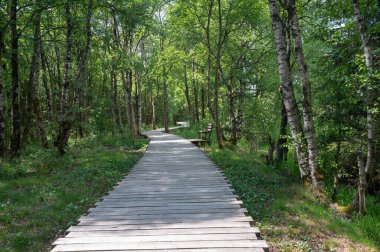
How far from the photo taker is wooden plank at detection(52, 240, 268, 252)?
418 centimetres

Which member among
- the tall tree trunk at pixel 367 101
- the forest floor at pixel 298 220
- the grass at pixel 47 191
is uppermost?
the tall tree trunk at pixel 367 101

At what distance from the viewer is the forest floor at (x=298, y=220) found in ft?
16.8

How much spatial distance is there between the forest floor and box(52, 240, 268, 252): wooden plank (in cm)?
80

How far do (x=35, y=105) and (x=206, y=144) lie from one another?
32.8 ft

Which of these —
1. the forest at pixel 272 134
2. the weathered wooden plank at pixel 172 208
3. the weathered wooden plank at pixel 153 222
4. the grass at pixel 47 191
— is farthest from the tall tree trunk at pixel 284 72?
the grass at pixel 47 191

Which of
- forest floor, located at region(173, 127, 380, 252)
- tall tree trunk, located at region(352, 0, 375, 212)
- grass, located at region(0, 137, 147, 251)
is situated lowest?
forest floor, located at region(173, 127, 380, 252)

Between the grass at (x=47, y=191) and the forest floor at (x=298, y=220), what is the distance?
3792mm

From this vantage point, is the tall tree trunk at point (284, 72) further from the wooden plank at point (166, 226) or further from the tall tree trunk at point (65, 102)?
the tall tree trunk at point (65, 102)

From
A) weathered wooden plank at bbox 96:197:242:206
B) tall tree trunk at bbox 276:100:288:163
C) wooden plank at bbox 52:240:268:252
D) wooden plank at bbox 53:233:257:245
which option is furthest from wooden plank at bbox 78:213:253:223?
tall tree trunk at bbox 276:100:288:163

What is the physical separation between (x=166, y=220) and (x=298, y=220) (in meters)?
2.65

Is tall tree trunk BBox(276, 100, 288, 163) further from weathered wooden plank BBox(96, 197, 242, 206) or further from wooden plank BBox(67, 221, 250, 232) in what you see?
wooden plank BBox(67, 221, 250, 232)

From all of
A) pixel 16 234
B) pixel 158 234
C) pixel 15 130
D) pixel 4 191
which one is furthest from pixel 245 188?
pixel 15 130

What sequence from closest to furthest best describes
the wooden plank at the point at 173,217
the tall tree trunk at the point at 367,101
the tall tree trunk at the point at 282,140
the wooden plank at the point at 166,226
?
the wooden plank at the point at 166,226, the wooden plank at the point at 173,217, the tall tree trunk at the point at 367,101, the tall tree trunk at the point at 282,140

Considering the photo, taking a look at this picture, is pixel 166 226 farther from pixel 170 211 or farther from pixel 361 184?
pixel 361 184
